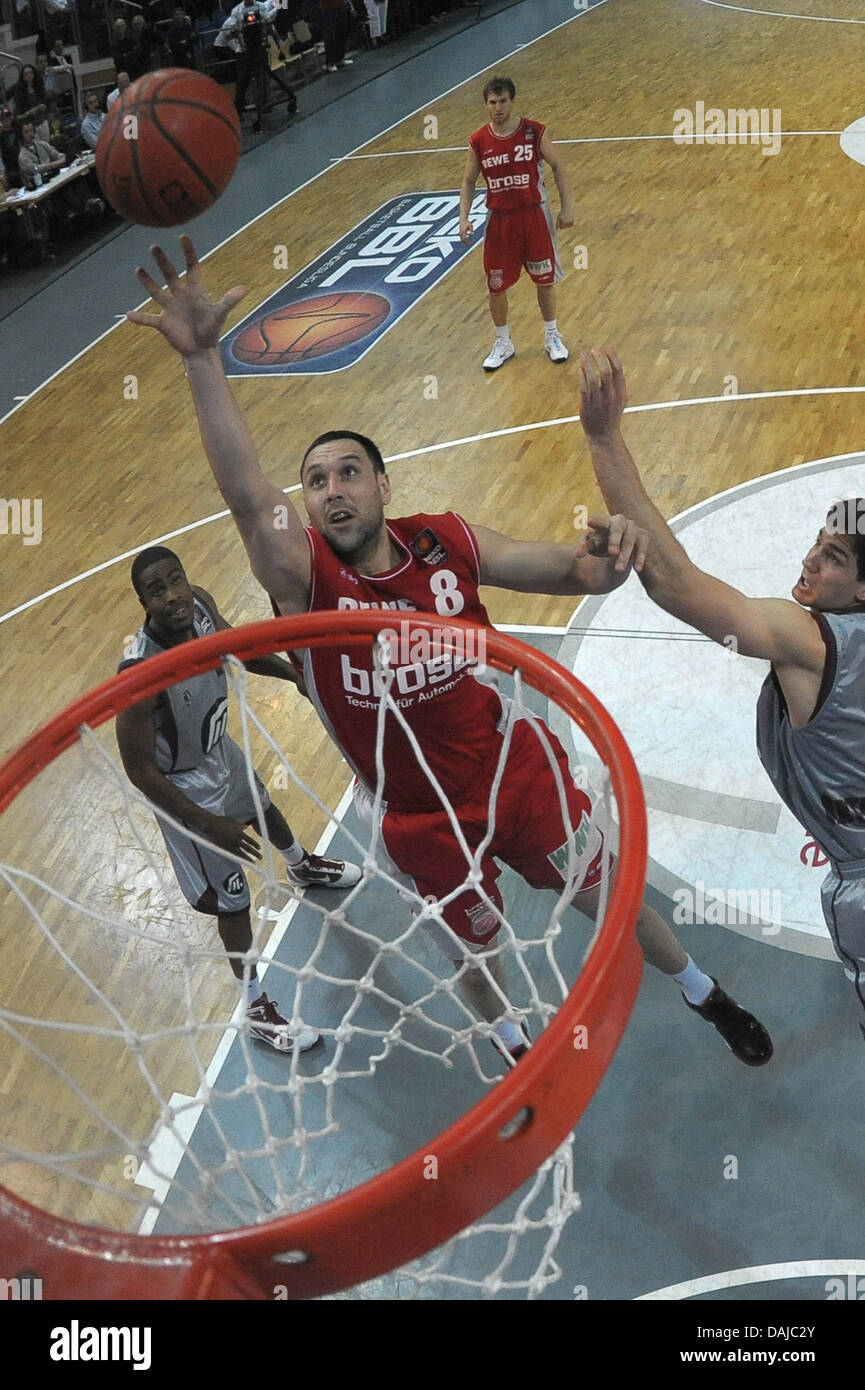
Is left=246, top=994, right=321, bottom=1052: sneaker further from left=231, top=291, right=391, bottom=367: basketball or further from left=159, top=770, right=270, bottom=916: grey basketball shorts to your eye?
left=231, top=291, right=391, bottom=367: basketball

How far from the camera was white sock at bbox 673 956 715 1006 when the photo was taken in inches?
152

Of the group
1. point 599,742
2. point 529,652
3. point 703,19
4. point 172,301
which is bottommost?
point 599,742

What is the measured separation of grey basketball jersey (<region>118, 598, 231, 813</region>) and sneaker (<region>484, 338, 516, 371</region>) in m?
4.79

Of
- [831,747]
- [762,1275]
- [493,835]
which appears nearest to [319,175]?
[493,835]

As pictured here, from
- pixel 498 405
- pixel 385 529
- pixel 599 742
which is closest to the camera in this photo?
pixel 599 742

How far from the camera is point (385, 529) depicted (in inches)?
140

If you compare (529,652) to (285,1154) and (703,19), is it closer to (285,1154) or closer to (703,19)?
(285,1154)

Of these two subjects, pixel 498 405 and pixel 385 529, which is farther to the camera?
pixel 498 405

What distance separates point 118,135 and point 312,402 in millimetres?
4554

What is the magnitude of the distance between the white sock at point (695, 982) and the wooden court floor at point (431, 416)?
5.12 ft

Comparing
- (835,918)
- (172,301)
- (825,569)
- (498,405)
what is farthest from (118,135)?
(498,405)

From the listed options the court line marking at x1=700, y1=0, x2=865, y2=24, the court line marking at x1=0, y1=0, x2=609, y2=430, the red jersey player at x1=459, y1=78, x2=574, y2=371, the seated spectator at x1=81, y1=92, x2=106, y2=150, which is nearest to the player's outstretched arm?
the court line marking at x1=0, y1=0, x2=609, y2=430

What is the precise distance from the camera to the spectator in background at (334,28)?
15680 mm

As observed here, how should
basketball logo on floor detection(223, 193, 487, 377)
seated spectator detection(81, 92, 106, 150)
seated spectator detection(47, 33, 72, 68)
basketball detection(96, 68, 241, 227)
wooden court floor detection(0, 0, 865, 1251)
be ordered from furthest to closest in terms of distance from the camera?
seated spectator detection(47, 33, 72, 68) < seated spectator detection(81, 92, 106, 150) < basketball logo on floor detection(223, 193, 487, 377) < wooden court floor detection(0, 0, 865, 1251) < basketball detection(96, 68, 241, 227)
